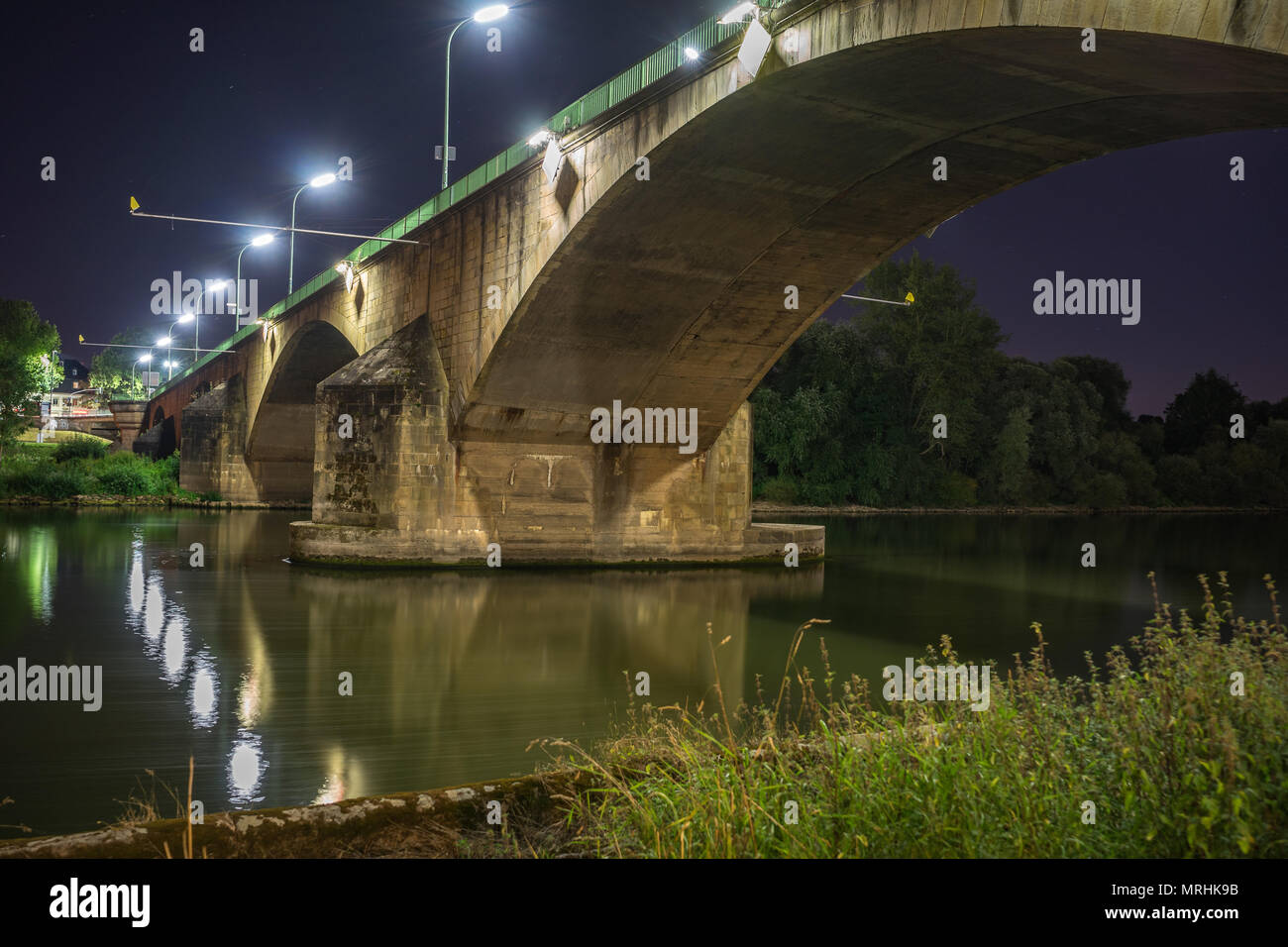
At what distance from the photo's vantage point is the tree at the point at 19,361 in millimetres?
43969

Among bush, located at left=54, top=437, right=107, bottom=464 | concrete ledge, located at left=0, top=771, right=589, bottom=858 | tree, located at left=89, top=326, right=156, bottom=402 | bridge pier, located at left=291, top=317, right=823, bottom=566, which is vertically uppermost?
tree, located at left=89, top=326, right=156, bottom=402

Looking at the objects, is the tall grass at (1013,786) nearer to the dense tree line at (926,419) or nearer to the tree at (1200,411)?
the dense tree line at (926,419)

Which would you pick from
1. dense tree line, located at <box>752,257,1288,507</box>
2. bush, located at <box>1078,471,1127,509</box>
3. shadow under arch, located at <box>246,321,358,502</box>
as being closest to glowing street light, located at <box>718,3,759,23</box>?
shadow under arch, located at <box>246,321,358,502</box>

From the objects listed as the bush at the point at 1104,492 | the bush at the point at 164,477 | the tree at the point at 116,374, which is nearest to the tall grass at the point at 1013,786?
the bush at the point at 164,477

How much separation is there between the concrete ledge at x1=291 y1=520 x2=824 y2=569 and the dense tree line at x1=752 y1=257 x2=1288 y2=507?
102 ft

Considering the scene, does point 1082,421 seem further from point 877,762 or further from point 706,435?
point 877,762

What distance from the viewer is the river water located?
24.1 feet

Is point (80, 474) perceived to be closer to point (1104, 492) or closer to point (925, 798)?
point (925, 798)

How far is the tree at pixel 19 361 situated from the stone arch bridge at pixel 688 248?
2384cm

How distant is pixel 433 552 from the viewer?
68.1 feet

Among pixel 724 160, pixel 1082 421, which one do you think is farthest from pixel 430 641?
pixel 1082 421

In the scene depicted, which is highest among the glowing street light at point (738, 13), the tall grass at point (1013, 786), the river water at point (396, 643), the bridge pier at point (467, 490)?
the glowing street light at point (738, 13)

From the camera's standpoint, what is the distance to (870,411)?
58.3m

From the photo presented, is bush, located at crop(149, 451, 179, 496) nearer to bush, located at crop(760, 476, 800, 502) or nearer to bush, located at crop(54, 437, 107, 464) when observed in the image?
bush, located at crop(54, 437, 107, 464)
